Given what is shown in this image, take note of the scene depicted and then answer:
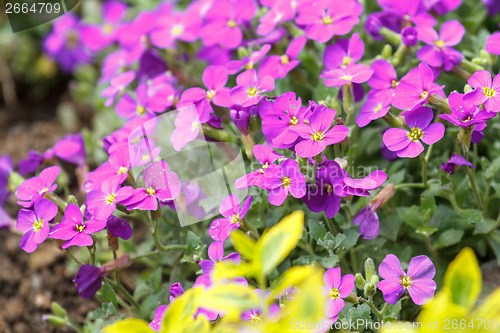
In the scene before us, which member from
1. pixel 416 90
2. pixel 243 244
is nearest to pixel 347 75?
pixel 416 90

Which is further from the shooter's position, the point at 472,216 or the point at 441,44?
the point at 441,44

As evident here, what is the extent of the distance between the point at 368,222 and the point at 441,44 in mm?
801

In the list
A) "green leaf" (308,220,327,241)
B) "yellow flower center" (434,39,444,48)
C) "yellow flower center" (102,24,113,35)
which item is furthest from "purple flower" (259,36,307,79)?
"yellow flower center" (102,24,113,35)

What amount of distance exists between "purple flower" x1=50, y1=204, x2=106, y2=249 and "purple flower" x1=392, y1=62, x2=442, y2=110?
1074mm

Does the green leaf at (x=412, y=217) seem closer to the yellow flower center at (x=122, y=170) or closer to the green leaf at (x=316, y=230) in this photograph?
the green leaf at (x=316, y=230)

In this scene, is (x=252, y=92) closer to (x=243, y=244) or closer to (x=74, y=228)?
(x=74, y=228)

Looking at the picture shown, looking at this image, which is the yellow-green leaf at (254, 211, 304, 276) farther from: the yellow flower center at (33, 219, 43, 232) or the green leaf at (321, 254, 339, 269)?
the yellow flower center at (33, 219, 43, 232)

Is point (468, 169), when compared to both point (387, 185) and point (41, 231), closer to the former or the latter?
point (387, 185)

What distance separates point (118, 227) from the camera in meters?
1.84

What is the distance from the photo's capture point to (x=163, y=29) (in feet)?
9.00

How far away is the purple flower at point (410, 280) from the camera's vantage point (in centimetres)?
166

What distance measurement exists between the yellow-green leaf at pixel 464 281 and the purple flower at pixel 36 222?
1275 millimetres

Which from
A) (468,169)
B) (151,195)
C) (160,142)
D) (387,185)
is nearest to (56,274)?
(160,142)

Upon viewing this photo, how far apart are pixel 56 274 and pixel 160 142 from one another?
96 cm
